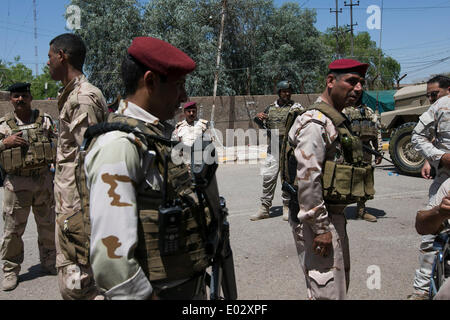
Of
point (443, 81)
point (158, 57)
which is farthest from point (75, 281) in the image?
point (443, 81)

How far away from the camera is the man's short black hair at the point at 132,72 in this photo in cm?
150

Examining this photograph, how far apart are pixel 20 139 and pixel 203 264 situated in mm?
3055

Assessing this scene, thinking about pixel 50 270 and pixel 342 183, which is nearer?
pixel 342 183

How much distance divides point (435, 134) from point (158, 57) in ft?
10.0

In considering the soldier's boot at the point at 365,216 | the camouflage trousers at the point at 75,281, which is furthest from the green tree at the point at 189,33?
the camouflage trousers at the point at 75,281

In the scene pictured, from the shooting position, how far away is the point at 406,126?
888cm

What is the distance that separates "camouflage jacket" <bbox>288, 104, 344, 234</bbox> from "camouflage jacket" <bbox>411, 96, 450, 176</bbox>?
1.51 meters

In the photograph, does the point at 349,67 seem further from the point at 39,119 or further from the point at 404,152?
the point at 404,152

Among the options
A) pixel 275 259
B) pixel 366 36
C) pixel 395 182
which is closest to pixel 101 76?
pixel 395 182

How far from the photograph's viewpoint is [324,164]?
246 centimetres

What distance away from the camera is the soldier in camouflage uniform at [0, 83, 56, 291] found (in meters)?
3.83

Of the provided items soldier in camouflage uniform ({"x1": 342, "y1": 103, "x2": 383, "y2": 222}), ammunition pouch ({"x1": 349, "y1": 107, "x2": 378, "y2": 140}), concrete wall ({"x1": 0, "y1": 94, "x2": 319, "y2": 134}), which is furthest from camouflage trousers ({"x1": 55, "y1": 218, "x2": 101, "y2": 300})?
concrete wall ({"x1": 0, "y1": 94, "x2": 319, "y2": 134})

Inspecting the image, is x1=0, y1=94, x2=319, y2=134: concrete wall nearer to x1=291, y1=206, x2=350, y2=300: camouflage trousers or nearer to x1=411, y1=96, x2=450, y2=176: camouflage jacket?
x1=411, y1=96, x2=450, y2=176: camouflage jacket
